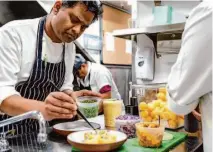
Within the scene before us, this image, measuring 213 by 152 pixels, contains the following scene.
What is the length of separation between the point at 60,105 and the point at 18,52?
522 millimetres

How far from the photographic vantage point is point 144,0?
2094 millimetres

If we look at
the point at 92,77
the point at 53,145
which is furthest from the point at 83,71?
the point at 53,145

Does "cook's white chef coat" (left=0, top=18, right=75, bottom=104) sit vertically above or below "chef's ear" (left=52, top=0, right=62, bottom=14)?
below

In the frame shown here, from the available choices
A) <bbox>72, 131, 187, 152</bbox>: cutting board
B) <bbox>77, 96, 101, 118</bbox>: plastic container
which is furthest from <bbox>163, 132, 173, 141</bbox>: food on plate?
<bbox>77, 96, 101, 118</bbox>: plastic container

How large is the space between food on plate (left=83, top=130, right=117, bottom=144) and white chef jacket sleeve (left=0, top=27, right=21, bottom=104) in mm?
461

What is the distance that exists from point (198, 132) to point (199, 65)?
697 mm

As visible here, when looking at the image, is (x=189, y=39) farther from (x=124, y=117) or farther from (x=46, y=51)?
(x=46, y=51)

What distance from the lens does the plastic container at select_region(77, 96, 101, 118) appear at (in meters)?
1.42

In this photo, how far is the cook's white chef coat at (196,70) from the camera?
33.2 inches

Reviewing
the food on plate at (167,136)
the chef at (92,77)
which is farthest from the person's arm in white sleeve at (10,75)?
the chef at (92,77)

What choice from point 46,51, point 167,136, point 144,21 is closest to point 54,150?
point 167,136

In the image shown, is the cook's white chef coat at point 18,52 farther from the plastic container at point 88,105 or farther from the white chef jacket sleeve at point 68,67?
the plastic container at point 88,105

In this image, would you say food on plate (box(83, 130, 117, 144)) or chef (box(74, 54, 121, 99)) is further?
chef (box(74, 54, 121, 99))

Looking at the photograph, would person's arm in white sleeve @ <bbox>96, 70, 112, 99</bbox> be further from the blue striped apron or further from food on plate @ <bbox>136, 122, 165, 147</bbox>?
food on plate @ <bbox>136, 122, 165, 147</bbox>
